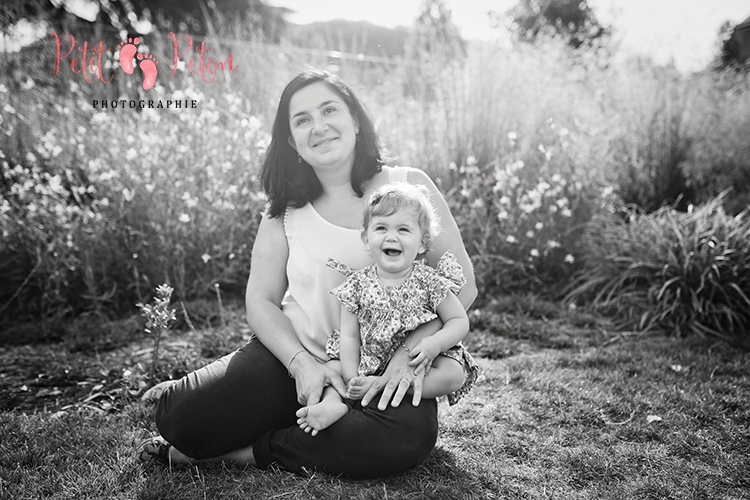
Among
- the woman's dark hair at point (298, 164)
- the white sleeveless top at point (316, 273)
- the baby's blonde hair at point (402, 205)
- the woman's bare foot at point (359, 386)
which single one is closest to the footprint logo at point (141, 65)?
the woman's dark hair at point (298, 164)

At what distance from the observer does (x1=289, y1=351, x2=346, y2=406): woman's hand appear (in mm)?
2043

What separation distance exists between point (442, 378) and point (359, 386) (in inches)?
11.2

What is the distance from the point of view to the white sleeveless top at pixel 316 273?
2.31 meters

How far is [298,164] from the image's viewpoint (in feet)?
8.37

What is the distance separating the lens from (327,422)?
6.48 ft

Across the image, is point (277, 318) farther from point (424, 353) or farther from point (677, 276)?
point (677, 276)

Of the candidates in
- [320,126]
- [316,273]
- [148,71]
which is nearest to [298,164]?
[320,126]

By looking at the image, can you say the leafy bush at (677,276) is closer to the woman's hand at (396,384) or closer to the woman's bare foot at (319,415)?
the woman's hand at (396,384)

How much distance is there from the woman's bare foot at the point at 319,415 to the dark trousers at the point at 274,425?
1.0 inches

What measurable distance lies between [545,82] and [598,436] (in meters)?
4.20

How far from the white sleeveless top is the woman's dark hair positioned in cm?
13

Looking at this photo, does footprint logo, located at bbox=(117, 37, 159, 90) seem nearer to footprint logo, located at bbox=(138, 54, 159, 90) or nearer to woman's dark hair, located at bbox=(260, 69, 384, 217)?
footprint logo, located at bbox=(138, 54, 159, 90)

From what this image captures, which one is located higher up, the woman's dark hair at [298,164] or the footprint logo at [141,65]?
the footprint logo at [141,65]

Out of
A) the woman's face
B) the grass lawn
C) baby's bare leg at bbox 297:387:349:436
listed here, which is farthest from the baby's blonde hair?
the grass lawn
